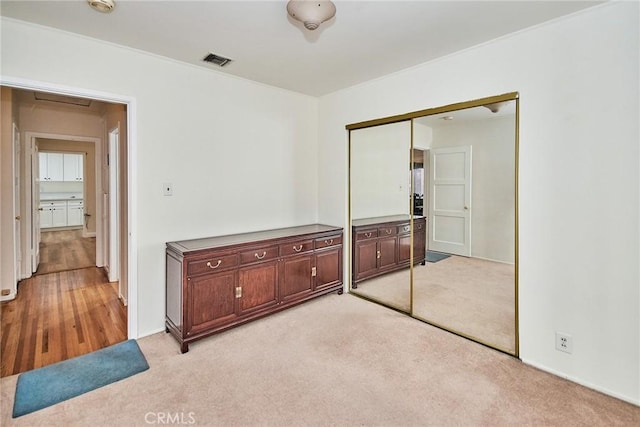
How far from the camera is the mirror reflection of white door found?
2990 millimetres

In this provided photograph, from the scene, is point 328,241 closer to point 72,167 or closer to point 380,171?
point 380,171

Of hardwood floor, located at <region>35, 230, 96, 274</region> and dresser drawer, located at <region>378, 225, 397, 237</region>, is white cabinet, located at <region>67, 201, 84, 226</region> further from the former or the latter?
dresser drawer, located at <region>378, 225, 397, 237</region>

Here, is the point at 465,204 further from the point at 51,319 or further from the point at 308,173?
the point at 51,319

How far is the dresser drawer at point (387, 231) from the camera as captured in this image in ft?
12.2

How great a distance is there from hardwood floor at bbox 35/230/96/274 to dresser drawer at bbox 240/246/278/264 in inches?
149

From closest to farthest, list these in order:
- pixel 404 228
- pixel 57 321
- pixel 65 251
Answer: pixel 57 321
pixel 404 228
pixel 65 251

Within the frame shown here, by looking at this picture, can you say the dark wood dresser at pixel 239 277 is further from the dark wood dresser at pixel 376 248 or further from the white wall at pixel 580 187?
the white wall at pixel 580 187

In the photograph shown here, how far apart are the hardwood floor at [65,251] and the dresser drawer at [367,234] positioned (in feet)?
14.6

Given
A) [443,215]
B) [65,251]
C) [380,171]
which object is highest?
[380,171]

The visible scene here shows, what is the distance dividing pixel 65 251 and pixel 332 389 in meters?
6.47

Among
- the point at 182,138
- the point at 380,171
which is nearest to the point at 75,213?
the point at 182,138

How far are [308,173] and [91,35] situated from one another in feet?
8.15

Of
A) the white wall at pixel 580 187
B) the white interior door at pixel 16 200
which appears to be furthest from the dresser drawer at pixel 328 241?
the white interior door at pixel 16 200

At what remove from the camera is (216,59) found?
2.82m
